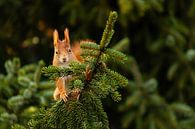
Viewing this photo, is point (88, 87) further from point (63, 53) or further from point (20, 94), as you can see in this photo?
point (20, 94)

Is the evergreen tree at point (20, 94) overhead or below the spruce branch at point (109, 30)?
overhead

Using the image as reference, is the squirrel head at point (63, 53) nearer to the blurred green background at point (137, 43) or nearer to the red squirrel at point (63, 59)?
the red squirrel at point (63, 59)

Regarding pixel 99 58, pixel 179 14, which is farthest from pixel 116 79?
pixel 179 14

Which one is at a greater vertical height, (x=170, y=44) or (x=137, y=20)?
(x=137, y=20)

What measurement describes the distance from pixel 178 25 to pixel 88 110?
3238 mm

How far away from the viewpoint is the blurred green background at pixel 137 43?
14.8 feet

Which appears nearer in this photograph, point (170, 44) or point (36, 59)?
point (170, 44)

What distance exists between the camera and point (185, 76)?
15.9 feet

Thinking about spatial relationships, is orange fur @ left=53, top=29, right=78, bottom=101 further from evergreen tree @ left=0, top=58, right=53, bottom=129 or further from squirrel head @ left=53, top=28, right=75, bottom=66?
evergreen tree @ left=0, top=58, right=53, bottom=129

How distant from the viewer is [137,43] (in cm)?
528

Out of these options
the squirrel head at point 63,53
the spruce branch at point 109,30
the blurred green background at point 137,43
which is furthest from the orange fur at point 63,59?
the blurred green background at point 137,43

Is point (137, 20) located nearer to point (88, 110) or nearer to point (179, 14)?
point (179, 14)

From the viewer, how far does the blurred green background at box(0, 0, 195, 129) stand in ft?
14.8

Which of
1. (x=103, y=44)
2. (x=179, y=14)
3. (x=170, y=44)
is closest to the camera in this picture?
(x=103, y=44)
